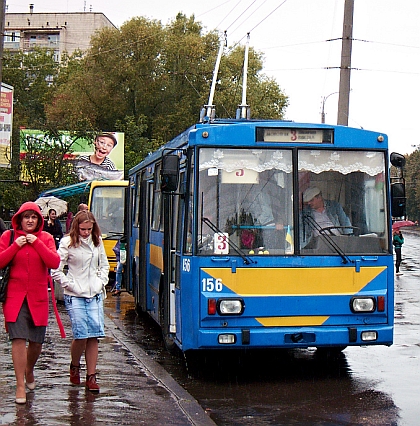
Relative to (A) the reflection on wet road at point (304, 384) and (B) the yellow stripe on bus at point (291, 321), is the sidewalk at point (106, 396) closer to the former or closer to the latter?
(A) the reflection on wet road at point (304, 384)

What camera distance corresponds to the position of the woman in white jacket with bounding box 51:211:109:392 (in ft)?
27.5

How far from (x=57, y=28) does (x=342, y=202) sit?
312 feet

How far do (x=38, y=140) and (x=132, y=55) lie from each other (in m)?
25.4

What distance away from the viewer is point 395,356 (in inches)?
456

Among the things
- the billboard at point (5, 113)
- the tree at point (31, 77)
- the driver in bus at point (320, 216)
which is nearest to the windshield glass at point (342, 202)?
the driver in bus at point (320, 216)

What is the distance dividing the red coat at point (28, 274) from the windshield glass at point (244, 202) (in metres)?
2.07

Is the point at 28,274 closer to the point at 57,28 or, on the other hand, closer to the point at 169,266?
the point at 169,266

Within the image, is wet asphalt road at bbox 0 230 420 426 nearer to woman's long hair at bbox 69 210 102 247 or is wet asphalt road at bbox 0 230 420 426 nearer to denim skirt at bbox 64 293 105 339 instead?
denim skirt at bbox 64 293 105 339

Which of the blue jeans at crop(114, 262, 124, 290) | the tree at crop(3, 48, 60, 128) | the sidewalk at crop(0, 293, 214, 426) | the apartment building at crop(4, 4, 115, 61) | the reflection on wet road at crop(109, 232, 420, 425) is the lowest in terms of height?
the reflection on wet road at crop(109, 232, 420, 425)

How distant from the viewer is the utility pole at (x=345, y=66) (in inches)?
800

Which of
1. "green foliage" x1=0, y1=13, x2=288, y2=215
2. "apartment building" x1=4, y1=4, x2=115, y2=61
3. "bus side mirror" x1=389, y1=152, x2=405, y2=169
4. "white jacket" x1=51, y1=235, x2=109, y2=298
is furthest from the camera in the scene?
"apartment building" x1=4, y1=4, x2=115, y2=61

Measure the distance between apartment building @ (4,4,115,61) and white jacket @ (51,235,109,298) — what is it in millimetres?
91914


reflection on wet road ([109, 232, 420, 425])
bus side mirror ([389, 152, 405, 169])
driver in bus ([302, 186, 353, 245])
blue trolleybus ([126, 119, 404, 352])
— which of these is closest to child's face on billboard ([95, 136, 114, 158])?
reflection on wet road ([109, 232, 420, 425])

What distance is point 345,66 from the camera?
20.7 meters
